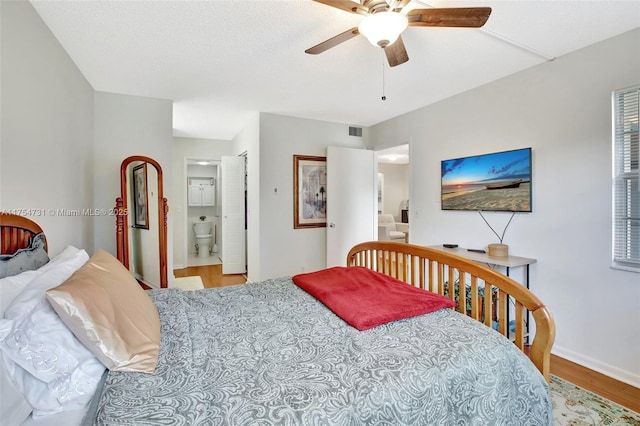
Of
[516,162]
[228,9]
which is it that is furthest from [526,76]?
[228,9]

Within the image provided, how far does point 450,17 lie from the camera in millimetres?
1549

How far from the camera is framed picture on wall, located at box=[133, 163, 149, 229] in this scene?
10.4 feet

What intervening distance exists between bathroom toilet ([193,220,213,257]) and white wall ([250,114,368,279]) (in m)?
2.66

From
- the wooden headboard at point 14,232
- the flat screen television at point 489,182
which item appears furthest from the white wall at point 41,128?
the flat screen television at point 489,182

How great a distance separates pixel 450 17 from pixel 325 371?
5.86 feet

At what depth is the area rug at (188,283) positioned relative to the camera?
4.44 metres

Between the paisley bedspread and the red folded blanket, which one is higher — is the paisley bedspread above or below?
below

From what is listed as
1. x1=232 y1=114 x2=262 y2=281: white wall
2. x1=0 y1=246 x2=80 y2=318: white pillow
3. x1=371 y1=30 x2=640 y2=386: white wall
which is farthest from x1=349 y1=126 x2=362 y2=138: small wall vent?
x1=0 y1=246 x2=80 y2=318: white pillow

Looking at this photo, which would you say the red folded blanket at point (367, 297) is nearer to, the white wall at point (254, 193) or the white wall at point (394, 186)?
the white wall at point (254, 193)

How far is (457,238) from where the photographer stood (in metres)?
3.40

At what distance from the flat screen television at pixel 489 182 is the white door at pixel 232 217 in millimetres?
3381

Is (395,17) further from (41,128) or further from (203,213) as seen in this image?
(203,213)

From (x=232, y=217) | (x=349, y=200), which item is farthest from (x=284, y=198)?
(x=232, y=217)

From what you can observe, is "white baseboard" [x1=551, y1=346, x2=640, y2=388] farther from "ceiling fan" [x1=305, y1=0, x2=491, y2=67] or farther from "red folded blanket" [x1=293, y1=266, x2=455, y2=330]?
"ceiling fan" [x1=305, y1=0, x2=491, y2=67]
